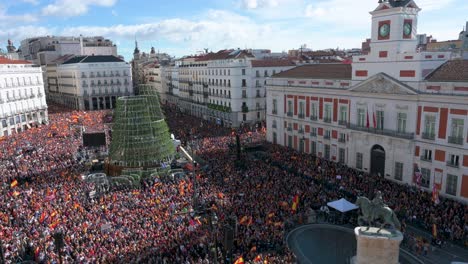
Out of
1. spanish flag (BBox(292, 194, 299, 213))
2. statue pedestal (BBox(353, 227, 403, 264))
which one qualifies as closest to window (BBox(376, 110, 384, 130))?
spanish flag (BBox(292, 194, 299, 213))

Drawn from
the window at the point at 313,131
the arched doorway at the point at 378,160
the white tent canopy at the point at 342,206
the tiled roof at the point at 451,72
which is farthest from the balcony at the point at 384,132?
the white tent canopy at the point at 342,206

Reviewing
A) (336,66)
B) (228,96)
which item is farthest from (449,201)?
(228,96)

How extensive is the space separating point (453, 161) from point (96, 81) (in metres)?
90.3

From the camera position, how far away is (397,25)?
35.3 metres

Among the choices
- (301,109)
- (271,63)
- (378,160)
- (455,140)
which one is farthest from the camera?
(271,63)

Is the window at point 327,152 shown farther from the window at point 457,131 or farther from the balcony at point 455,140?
A: the window at point 457,131

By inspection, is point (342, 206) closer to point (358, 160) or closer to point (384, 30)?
point (358, 160)

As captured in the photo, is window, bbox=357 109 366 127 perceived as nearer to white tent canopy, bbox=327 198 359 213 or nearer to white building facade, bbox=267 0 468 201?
white building facade, bbox=267 0 468 201

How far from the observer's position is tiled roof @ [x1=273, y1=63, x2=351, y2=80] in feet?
144

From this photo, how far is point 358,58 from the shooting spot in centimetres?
3931

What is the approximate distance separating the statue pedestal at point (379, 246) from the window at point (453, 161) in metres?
17.0

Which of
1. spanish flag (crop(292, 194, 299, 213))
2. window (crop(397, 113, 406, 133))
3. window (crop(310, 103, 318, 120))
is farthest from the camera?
window (crop(310, 103, 318, 120))

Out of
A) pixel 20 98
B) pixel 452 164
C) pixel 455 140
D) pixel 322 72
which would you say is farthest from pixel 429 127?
pixel 20 98

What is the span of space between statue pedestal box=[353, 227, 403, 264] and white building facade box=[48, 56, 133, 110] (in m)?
95.0
